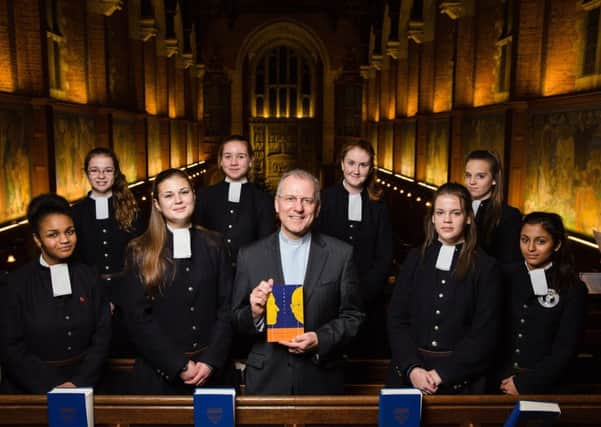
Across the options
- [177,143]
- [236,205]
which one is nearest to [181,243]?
[236,205]

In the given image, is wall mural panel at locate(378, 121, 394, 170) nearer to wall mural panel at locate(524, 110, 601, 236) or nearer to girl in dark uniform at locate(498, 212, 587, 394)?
wall mural panel at locate(524, 110, 601, 236)

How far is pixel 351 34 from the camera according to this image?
85.5ft

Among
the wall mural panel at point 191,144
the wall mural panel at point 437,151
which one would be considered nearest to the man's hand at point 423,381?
the wall mural panel at point 437,151

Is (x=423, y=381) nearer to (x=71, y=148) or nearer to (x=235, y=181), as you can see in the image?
(x=235, y=181)

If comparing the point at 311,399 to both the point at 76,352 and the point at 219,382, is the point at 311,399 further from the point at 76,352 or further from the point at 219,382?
the point at 76,352

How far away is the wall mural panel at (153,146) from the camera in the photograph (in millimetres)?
15812

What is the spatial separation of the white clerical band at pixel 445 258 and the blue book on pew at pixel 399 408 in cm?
102

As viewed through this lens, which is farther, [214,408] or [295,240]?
[295,240]

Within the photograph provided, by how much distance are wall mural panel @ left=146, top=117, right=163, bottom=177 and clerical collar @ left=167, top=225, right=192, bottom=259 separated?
12.7m

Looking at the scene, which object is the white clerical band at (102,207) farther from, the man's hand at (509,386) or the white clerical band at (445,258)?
the man's hand at (509,386)

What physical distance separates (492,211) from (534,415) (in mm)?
2312

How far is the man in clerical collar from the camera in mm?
2951

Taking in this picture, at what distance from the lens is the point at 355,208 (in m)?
4.61

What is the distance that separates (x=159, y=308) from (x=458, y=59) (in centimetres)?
1079
